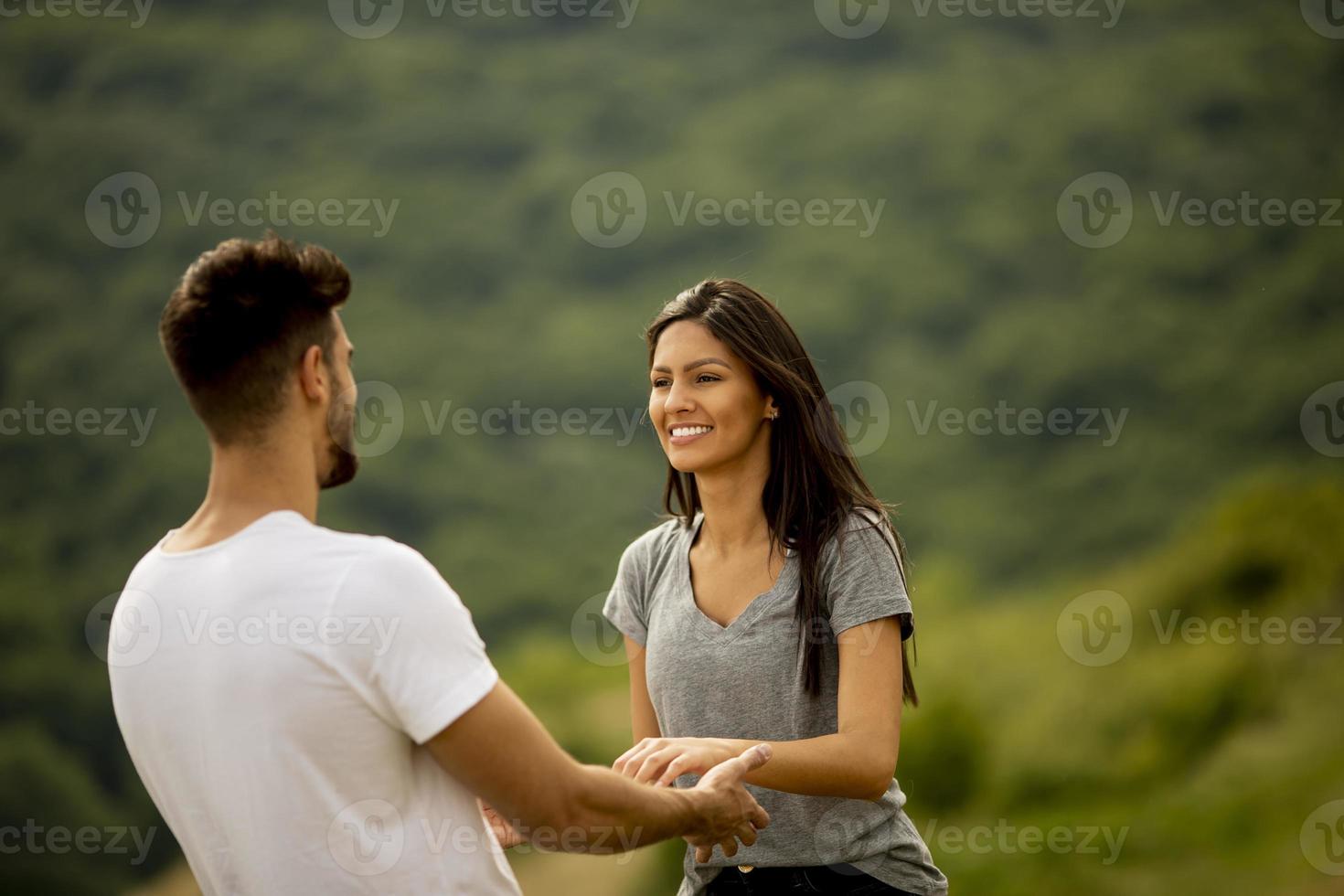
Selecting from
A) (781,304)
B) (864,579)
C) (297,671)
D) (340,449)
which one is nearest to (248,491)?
(340,449)

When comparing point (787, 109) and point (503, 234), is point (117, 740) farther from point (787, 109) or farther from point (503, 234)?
point (787, 109)

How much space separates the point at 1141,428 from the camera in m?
7.01

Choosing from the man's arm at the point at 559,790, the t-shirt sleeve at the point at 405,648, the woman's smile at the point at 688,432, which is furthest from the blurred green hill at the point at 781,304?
the t-shirt sleeve at the point at 405,648

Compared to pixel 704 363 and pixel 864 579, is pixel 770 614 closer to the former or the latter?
pixel 864 579

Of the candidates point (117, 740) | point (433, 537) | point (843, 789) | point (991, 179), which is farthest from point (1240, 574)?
point (117, 740)

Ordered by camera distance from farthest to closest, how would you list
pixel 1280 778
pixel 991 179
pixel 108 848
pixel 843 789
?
1. pixel 991 179
2. pixel 108 848
3. pixel 1280 778
4. pixel 843 789

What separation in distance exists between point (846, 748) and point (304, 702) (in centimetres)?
99

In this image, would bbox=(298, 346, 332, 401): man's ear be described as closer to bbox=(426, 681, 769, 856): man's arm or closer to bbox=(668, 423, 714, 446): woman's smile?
bbox=(426, 681, 769, 856): man's arm

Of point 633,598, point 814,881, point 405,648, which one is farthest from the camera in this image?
point 633,598

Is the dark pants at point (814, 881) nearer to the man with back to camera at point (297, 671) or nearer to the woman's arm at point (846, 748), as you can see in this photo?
the woman's arm at point (846, 748)

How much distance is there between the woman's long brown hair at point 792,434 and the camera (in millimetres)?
2402

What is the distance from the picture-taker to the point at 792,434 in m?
2.51

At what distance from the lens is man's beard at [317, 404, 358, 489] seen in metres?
1.75

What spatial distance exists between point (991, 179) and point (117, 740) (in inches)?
239
